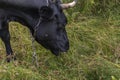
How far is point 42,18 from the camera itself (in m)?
5.09

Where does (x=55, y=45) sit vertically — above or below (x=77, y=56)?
above

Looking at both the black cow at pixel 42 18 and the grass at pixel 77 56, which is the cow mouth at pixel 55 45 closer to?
the black cow at pixel 42 18

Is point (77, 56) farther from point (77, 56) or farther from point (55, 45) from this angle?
point (55, 45)

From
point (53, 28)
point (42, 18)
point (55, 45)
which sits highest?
point (42, 18)

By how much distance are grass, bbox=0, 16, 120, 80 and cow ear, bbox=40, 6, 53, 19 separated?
0.64 meters

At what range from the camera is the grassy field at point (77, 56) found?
513cm

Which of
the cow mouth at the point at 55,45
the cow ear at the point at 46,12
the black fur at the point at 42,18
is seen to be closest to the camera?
the cow ear at the point at 46,12

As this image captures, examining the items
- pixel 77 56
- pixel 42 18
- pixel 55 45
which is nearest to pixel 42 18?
pixel 42 18

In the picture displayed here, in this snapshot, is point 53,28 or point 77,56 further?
point 77,56

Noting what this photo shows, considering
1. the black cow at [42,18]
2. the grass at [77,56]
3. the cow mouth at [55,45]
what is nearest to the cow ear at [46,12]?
the black cow at [42,18]

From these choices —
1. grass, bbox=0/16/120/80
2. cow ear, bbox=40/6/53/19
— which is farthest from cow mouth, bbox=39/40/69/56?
cow ear, bbox=40/6/53/19

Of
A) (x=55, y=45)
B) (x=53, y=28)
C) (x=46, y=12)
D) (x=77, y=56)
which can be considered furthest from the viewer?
(x=77, y=56)

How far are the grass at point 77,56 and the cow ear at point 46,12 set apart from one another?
64cm

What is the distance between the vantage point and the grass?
16.8 ft
